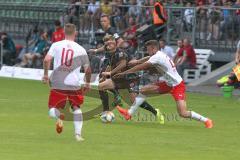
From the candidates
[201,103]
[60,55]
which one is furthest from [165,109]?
[60,55]

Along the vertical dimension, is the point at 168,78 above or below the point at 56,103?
below

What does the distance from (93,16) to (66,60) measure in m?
19.3

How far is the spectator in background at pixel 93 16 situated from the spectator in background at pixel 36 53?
6.45ft

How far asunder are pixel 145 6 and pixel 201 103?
29.8 ft

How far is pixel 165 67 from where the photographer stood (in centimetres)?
1842

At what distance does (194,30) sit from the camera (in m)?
31.9

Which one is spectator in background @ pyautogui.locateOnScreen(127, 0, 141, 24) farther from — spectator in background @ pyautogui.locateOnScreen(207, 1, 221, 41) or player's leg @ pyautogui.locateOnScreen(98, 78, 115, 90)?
player's leg @ pyautogui.locateOnScreen(98, 78, 115, 90)

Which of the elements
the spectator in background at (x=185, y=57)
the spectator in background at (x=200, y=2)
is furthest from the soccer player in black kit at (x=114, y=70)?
the spectator in background at (x=200, y=2)

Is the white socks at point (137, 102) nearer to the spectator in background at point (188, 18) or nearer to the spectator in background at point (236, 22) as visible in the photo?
the spectator in background at point (236, 22)

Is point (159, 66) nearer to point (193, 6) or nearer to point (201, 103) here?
point (201, 103)

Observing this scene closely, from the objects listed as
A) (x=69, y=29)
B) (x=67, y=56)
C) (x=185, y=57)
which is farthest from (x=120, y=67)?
(x=185, y=57)

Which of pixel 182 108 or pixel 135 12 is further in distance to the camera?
pixel 135 12

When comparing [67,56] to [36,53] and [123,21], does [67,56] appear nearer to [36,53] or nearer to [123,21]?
[123,21]

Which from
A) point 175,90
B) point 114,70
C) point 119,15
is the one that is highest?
point 114,70
